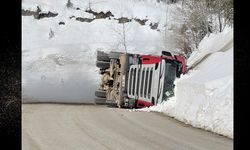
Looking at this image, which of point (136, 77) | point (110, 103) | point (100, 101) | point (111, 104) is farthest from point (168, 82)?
point (100, 101)

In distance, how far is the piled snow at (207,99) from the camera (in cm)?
509

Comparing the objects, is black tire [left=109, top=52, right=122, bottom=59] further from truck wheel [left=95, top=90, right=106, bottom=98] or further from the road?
the road

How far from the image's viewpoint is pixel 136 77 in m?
6.98

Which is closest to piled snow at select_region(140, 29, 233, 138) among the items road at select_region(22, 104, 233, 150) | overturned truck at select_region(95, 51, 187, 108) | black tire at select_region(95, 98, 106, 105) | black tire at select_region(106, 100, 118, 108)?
overturned truck at select_region(95, 51, 187, 108)

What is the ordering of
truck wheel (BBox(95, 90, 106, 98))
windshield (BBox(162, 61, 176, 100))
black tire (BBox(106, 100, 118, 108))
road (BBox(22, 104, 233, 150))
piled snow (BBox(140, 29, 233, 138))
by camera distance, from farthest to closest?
truck wheel (BBox(95, 90, 106, 98)) → black tire (BBox(106, 100, 118, 108)) → windshield (BBox(162, 61, 176, 100)) → piled snow (BBox(140, 29, 233, 138)) → road (BBox(22, 104, 233, 150))

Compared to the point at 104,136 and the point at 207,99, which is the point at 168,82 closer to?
the point at 207,99

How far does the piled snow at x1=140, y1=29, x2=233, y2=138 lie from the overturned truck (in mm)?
227

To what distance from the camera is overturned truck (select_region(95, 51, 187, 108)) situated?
21.3ft

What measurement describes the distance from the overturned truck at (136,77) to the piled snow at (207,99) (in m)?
0.23

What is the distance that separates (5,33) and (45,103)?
4.84m

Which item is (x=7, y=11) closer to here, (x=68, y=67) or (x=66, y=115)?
(x=66, y=115)

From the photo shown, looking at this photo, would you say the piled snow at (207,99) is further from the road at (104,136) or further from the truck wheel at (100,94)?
the truck wheel at (100,94)
